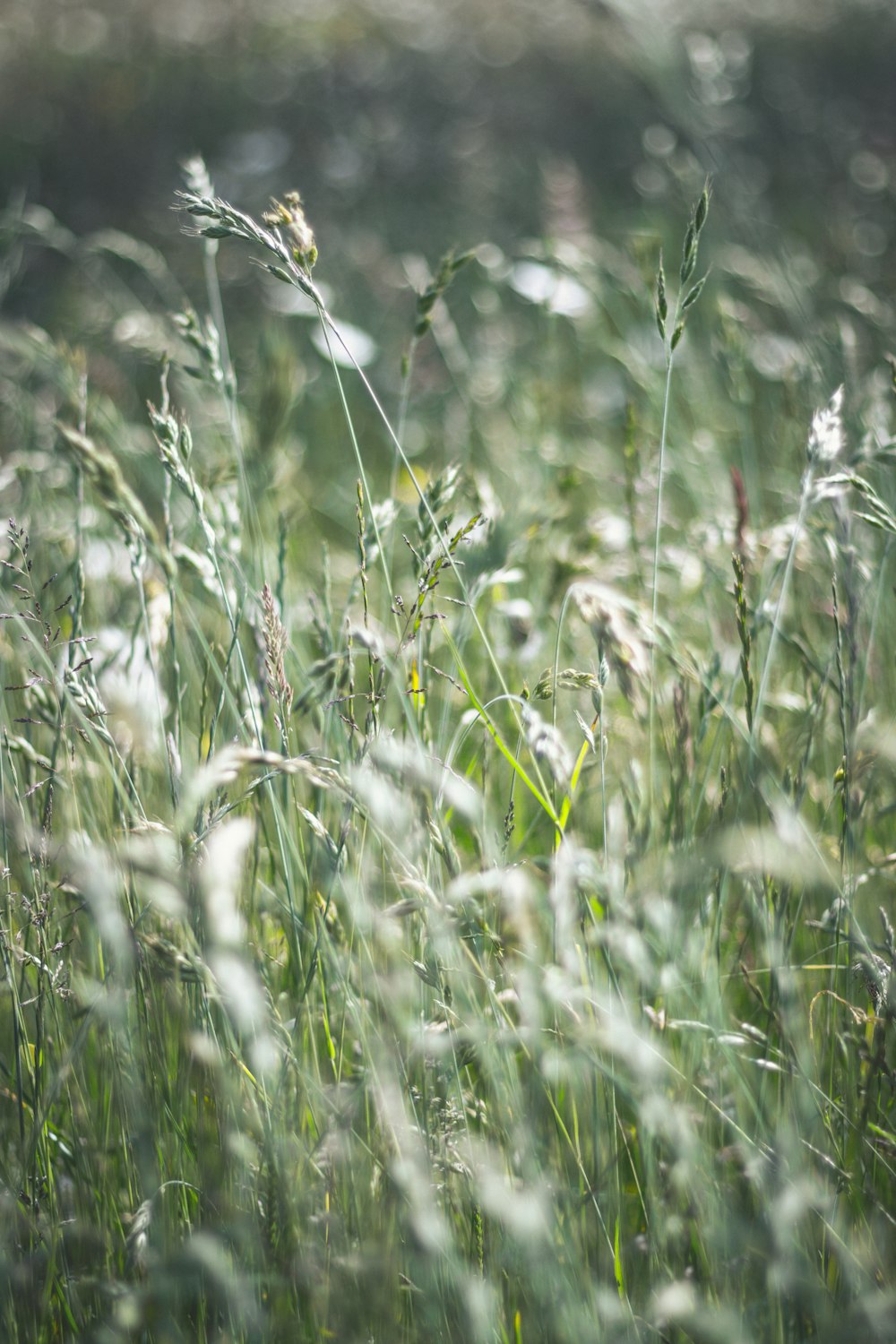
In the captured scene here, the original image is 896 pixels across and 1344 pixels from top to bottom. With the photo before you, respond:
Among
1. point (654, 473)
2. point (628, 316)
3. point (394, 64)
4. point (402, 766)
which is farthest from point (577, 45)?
point (402, 766)

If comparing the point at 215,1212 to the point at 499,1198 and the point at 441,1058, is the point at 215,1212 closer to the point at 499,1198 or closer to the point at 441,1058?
the point at 441,1058

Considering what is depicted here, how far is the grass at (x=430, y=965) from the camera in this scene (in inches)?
24.3

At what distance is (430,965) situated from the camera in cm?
77

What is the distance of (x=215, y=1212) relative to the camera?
2.44ft

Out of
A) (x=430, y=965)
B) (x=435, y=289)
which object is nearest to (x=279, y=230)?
(x=435, y=289)

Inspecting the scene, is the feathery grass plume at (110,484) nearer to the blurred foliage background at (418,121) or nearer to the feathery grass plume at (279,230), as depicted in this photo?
the feathery grass plume at (279,230)

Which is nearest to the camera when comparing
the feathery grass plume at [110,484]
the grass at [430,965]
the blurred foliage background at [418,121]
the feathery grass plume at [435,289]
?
the grass at [430,965]

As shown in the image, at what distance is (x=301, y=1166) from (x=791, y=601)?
1.15 m

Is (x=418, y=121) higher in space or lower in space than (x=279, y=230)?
higher

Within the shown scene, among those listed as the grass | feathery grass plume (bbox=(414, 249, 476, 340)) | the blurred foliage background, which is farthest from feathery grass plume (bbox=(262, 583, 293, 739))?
the blurred foliage background

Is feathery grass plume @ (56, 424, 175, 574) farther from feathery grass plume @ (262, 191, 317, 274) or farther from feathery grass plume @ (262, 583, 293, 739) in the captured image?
feathery grass plume @ (262, 191, 317, 274)

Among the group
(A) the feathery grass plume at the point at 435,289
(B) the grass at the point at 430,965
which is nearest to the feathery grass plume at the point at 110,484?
(B) the grass at the point at 430,965

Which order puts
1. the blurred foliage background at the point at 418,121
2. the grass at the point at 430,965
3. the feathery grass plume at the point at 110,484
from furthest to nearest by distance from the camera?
the blurred foliage background at the point at 418,121 < the feathery grass plume at the point at 110,484 < the grass at the point at 430,965

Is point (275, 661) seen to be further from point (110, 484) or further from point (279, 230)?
point (279, 230)
